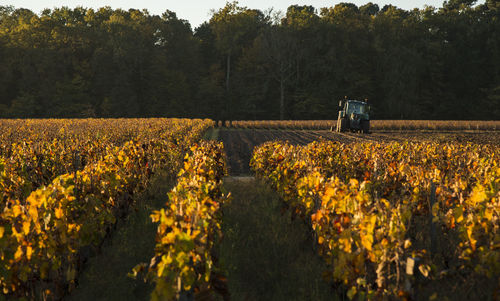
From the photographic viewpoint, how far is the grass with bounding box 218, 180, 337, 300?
4.69m

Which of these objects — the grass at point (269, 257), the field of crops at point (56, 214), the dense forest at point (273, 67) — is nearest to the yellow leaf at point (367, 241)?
the grass at point (269, 257)

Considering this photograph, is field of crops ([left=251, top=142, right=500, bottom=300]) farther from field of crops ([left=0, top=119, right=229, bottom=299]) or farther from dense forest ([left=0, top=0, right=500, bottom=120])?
dense forest ([left=0, top=0, right=500, bottom=120])

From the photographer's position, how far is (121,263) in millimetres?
5375

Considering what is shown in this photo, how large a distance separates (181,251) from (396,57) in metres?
61.5

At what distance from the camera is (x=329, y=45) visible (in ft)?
204

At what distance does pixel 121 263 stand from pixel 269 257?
6.85 feet

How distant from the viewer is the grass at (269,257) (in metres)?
4.69

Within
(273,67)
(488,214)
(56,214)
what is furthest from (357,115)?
(273,67)

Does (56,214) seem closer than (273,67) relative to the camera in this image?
Yes

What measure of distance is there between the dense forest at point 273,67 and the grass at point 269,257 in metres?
51.6

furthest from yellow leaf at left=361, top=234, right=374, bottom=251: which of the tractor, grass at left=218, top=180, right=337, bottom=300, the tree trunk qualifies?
the tree trunk

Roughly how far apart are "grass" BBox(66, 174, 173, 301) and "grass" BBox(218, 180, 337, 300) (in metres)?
1.11

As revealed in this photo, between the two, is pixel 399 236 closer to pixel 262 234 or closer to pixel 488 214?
pixel 488 214

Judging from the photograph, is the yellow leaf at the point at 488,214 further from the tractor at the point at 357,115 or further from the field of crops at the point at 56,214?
the tractor at the point at 357,115
